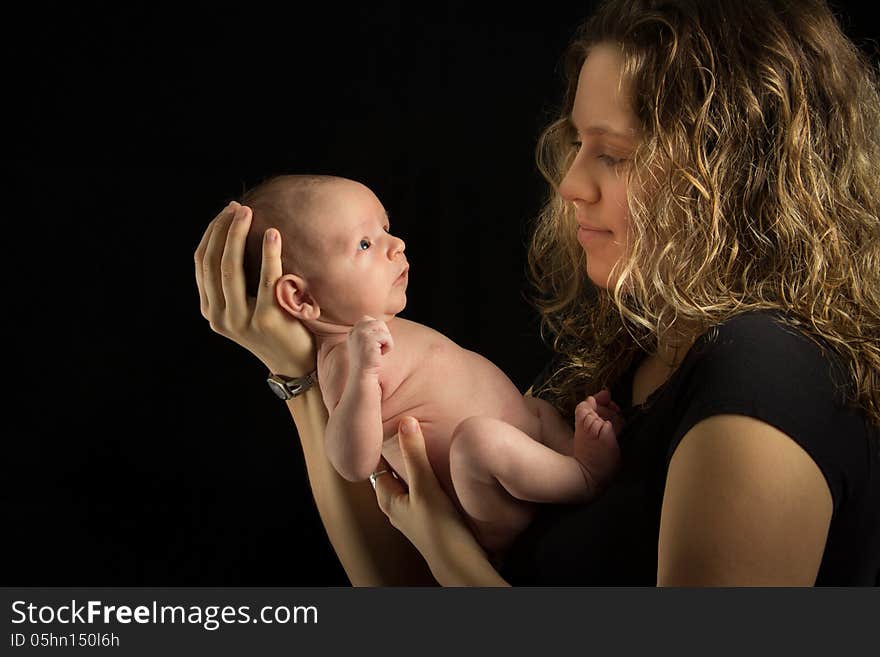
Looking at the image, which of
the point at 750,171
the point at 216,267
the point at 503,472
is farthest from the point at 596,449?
the point at 216,267

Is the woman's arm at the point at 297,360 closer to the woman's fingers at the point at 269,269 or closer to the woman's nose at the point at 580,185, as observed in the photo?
the woman's fingers at the point at 269,269

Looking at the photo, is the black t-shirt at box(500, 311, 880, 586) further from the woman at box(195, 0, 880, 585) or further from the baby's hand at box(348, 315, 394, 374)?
the baby's hand at box(348, 315, 394, 374)

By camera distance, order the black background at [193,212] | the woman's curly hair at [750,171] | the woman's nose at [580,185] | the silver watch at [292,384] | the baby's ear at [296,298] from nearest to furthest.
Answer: the woman's curly hair at [750,171] → the woman's nose at [580,185] → the baby's ear at [296,298] → the silver watch at [292,384] → the black background at [193,212]

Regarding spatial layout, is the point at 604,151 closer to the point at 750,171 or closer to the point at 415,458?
the point at 750,171

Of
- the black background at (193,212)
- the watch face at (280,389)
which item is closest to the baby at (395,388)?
the watch face at (280,389)

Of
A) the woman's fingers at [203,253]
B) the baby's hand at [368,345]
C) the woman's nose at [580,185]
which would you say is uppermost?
the woman's nose at [580,185]

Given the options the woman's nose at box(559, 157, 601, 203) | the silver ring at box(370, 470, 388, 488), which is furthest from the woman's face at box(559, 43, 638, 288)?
the silver ring at box(370, 470, 388, 488)

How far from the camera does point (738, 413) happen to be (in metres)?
1.35

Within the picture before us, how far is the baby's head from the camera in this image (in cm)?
177

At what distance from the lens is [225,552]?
272 centimetres

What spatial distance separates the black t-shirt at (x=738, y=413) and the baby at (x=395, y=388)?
0.26ft

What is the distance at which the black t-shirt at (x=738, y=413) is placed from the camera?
1.37 meters

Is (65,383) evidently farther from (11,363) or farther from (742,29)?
(742,29)

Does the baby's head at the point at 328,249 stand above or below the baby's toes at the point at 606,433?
above
